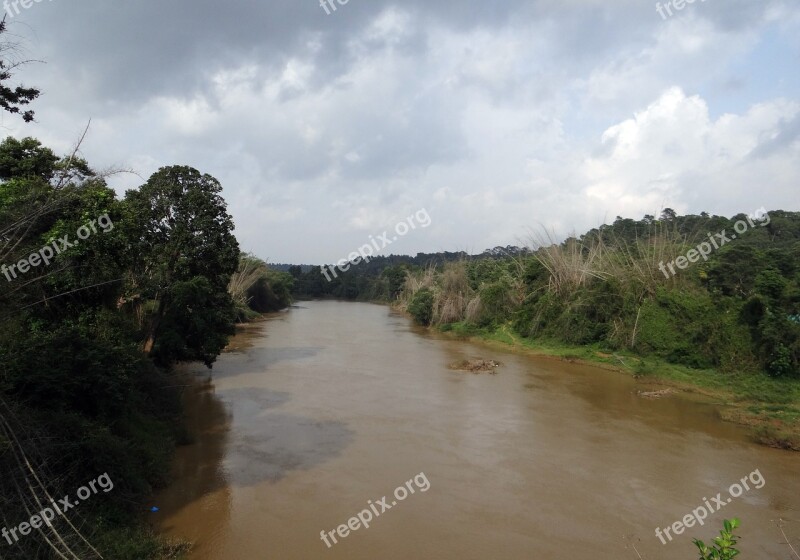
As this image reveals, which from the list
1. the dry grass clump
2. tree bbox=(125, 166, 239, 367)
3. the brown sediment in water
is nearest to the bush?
the dry grass clump

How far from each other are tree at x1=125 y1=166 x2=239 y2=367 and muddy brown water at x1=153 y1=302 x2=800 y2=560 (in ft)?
5.23

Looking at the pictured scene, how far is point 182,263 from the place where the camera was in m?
11.3

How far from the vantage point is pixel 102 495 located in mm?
5777

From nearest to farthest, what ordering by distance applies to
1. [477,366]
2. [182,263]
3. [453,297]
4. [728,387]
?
[182,263] < [728,387] < [477,366] < [453,297]

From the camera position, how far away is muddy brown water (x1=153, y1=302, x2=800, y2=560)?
6175mm

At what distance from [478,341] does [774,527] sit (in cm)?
1655

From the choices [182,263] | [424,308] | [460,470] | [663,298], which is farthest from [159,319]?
[424,308]

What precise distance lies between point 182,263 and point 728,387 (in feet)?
48.1

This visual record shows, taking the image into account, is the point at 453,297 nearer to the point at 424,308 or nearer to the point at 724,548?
the point at 424,308

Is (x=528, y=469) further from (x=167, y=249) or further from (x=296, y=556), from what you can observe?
(x=167, y=249)

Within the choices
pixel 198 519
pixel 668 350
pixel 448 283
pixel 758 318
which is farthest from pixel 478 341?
pixel 198 519

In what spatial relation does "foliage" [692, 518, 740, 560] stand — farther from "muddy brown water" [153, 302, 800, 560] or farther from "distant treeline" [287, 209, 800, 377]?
"distant treeline" [287, 209, 800, 377]

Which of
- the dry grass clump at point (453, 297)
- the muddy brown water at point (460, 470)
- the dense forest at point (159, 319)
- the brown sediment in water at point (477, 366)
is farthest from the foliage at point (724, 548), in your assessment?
the dry grass clump at point (453, 297)

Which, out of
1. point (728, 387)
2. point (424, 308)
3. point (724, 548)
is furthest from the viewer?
point (424, 308)
